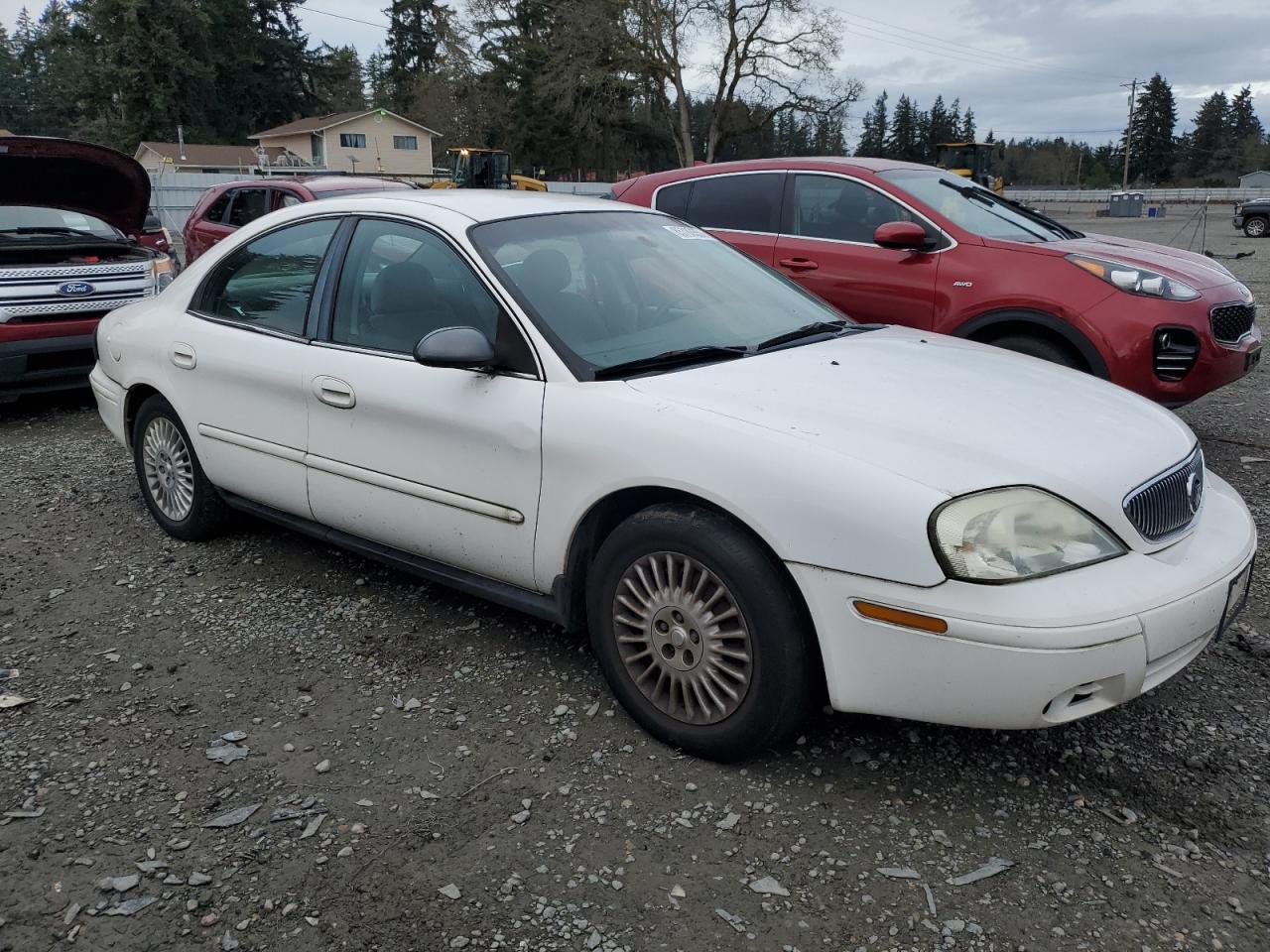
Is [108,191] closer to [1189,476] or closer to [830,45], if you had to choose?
[1189,476]

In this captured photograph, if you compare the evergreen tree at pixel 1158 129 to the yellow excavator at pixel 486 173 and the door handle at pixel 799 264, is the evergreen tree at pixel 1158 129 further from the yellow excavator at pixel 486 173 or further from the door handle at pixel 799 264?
the door handle at pixel 799 264

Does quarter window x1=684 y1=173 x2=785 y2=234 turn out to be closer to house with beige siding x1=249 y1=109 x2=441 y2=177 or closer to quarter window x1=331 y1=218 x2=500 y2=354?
quarter window x1=331 y1=218 x2=500 y2=354

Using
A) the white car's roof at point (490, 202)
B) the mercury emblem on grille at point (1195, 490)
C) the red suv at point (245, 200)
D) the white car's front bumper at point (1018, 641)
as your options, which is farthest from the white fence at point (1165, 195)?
the white car's front bumper at point (1018, 641)

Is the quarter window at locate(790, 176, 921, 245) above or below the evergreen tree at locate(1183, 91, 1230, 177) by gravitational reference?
below

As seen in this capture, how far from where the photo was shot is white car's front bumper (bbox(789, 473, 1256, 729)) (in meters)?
2.39

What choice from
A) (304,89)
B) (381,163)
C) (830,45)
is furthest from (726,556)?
(304,89)

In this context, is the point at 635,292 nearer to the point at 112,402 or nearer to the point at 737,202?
the point at 112,402

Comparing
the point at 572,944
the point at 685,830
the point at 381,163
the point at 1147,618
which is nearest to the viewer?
the point at 572,944

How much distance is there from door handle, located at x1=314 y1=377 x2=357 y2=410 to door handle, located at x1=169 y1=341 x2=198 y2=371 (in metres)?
0.92

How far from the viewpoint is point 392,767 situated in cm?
297

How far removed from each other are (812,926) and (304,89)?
7702 cm

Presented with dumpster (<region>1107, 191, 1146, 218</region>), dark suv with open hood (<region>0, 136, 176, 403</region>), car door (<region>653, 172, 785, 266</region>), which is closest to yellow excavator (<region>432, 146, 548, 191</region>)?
dark suv with open hood (<region>0, 136, 176, 403</region>)

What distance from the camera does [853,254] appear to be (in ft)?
20.3

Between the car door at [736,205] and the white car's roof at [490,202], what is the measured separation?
98.7 inches
